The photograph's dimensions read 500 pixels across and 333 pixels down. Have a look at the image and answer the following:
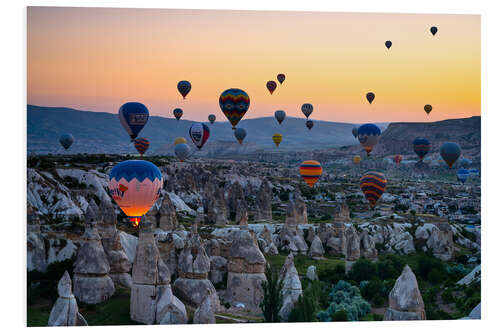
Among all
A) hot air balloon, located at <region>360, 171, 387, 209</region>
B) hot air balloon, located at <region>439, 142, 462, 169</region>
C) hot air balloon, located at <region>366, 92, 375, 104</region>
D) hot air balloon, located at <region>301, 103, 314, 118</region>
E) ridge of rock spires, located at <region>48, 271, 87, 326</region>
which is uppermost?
hot air balloon, located at <region>301, 103, 314, 118</region>

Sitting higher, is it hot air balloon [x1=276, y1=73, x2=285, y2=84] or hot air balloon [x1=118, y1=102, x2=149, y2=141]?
hot air balloon [x1=276, y1=73, x2=285, y2=84]

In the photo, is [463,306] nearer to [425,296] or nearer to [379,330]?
[425,296]

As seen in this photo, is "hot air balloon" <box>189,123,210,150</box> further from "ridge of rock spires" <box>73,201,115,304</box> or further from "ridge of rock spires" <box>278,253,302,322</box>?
"ridge of rock spires" <box>278,253,302,322</box>

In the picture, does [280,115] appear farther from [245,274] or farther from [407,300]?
[407,300]

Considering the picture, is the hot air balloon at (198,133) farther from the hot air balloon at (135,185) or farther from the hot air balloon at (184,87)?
the hot air balloon at (135,185)

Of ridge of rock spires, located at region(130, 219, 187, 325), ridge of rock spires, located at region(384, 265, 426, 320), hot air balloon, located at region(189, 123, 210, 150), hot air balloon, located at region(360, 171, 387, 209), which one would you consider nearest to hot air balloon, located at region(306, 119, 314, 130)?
hot air balloon, located at region(189, 123, 210, 150)

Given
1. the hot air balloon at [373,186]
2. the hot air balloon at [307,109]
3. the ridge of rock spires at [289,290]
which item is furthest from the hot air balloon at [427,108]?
the hot air balloon at [307,109]
